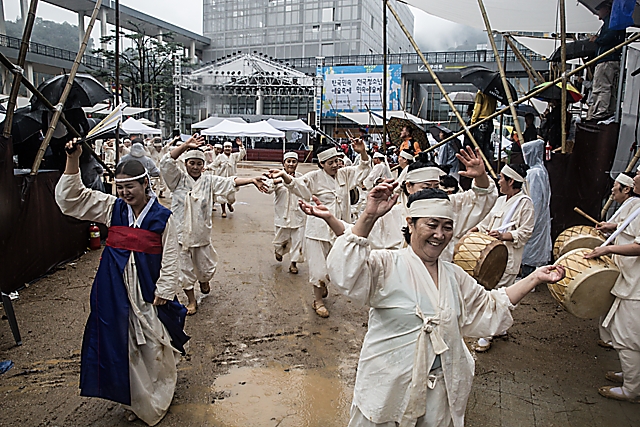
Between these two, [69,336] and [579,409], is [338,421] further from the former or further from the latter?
[69,336]

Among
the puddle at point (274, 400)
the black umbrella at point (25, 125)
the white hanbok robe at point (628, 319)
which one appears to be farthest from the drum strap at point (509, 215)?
the black umbrella at point (25, 125)

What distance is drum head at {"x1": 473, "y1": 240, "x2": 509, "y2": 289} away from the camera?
4.03m

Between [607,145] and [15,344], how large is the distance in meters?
7.62

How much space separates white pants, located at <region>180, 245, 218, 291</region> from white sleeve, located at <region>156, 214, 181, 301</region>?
6.45 ft

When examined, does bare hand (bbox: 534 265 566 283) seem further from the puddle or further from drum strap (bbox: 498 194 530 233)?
drum strap (bbox: 498 194 530 233)

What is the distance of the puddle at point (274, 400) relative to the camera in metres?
3.45

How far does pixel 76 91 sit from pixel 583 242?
291 inches

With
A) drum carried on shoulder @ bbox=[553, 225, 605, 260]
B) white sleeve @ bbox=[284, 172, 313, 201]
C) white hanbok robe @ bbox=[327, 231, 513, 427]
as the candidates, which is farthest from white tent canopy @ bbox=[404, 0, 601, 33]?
white hanbok robe @ bbox=[327, 231, 513, 427]

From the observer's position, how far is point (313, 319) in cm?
538

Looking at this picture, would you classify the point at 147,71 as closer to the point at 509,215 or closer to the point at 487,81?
the point at 487,81

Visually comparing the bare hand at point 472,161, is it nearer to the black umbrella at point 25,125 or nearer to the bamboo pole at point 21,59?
the bamboo pole at point 21,59

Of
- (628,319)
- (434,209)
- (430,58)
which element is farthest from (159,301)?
(430,58)

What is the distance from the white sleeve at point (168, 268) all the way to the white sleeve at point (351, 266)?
175cm

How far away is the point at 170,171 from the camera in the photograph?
5305mm
